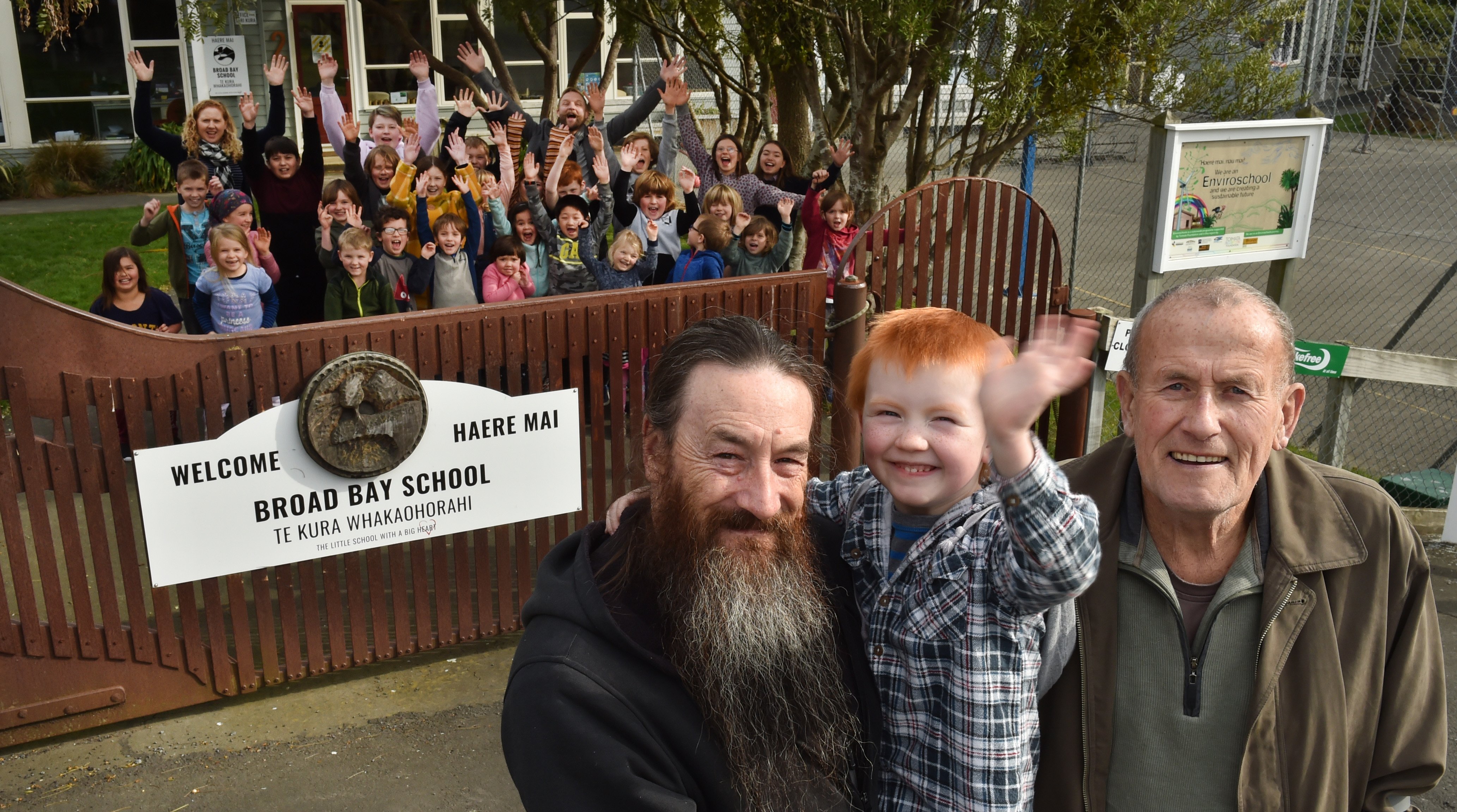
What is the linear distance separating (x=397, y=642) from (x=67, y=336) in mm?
1722

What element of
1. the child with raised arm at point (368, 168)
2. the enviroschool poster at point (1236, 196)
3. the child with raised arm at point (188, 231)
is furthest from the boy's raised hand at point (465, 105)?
the enviroschool poster at point (1236, 196)

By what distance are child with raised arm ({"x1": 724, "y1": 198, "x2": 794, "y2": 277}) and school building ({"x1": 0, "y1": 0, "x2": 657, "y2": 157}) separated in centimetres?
1228

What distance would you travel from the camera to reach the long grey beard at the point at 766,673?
183 cm

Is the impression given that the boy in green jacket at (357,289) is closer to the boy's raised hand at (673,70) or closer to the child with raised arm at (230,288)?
the child with raised arm at (230,288)

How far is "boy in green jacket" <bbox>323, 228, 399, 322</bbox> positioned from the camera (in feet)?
18.8

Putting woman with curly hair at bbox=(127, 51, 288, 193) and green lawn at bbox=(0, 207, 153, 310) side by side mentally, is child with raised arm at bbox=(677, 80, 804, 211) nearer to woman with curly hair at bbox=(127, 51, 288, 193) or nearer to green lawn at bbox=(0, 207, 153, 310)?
woman with curly hair at bbox=(127, 51, 288, 193)

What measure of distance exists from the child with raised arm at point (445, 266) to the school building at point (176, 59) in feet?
40.4

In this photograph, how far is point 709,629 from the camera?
1862 millimetres

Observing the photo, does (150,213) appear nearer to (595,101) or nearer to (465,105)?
(465,105)

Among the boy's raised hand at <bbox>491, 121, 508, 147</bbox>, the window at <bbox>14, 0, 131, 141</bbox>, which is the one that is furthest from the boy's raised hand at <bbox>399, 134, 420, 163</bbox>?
the window at <bbox>14, 0, 131, 141</bbox>

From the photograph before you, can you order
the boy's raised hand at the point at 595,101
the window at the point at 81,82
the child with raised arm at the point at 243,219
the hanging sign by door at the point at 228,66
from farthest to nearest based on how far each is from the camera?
the window at the point at 81,82
the hanging sign by door at the point at 228,66
the boy's raised hand at the point at 595,101
the child with raised arm at the point at 243,219

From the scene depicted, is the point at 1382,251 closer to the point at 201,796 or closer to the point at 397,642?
the point at 397,642

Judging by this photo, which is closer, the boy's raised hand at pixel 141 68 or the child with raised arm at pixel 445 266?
the child with raised arm at pixel 445 266

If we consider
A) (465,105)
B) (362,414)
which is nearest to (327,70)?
(465,105)
